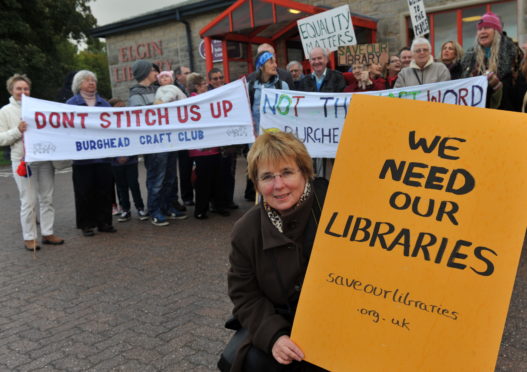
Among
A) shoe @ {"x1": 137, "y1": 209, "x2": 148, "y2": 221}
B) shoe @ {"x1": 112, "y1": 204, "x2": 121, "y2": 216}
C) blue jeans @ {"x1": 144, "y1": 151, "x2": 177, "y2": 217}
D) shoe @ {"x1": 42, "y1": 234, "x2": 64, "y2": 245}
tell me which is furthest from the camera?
shoe @ {"x1": 112, "y1": 204, "x2": 121, "y2": 216}

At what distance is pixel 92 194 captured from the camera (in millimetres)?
6363

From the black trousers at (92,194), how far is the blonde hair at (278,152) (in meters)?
4.48

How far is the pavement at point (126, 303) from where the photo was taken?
130 inches

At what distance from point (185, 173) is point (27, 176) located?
2.41 metres

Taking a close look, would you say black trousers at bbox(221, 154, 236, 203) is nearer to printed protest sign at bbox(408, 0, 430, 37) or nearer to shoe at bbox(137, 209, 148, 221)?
shoe at bbox(137, 209, 148, 221)

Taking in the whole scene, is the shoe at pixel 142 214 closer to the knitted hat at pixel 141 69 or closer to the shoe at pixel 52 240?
the shoe at pixel 52 240

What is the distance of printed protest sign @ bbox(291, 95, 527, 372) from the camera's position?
164cm

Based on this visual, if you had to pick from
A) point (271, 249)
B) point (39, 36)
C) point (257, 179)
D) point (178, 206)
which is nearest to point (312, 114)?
point (178, 206)

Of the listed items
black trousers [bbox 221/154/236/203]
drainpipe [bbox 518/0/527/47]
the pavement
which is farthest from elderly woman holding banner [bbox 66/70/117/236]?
drainpipe [bbox 518/0/527/47]

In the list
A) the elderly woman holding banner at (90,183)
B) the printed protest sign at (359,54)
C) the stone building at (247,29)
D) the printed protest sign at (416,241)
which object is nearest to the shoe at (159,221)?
the elderly woman holding banner at (90,183)

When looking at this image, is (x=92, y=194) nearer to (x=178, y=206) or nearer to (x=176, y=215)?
(x=176, y=215)

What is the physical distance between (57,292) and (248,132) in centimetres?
309

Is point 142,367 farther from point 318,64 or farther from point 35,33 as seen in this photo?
point 35,33

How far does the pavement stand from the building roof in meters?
10.6
